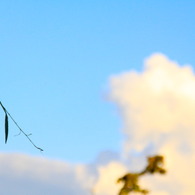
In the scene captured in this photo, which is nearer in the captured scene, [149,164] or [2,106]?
[149,164]

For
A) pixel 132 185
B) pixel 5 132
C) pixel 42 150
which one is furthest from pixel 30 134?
pixel 132 185

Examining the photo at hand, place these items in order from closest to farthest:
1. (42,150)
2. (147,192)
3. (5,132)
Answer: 1. (147,192)
2. (42,150)
3. (5,132)

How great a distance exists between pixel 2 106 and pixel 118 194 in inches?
96.9

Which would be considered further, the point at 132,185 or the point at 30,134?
the point at 30,134

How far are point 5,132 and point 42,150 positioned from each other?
4.96ft

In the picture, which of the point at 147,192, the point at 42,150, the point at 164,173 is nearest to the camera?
the point at 164,173

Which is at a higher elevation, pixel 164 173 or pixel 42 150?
pixel 42 150

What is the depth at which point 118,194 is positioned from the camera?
5.49m

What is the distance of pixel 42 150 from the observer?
6.77 metres

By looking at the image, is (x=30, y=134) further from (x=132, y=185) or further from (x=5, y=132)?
(x=132, y=185)

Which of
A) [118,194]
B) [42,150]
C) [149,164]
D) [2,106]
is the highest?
[2,106]

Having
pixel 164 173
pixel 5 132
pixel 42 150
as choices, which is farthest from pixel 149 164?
pixel 5 132

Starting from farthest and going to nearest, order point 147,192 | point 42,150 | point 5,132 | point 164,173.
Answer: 1. point 5,132
2. point 42,150
3. point 147,192
4. point 164,173

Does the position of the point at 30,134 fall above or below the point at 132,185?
above
